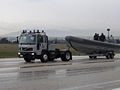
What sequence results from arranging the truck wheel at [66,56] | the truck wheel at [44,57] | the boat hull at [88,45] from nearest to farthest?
the truck wheel at [44,57] < the truck wheel at [66,56] < the boat hull at [88,45]

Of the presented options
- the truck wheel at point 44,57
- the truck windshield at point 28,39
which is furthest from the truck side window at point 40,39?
the truck wheel at point 44,57

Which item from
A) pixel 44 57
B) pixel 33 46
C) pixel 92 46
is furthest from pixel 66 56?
pixel 92 46

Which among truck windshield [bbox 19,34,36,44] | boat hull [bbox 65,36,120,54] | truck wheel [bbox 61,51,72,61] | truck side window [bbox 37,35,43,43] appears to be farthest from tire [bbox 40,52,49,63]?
boat hull [bbox 65,36,120,54]

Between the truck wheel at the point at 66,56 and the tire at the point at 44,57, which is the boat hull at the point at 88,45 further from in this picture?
the tire at the point at 44,57

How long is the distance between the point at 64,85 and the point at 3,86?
7.69 feet

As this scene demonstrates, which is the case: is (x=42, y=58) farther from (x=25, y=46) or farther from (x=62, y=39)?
(x=62, y=39)

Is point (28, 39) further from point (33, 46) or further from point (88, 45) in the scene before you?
point (88, 45)

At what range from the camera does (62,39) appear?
118 ft

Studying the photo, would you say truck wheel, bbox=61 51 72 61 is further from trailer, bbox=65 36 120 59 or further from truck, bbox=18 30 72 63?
trailer, bbox=65 36 120 59

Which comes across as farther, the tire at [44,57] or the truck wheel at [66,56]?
the truck wheel at [66,56]

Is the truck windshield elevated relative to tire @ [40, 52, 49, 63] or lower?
elevated

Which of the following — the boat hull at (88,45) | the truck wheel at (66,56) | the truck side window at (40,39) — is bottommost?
the truck wheel at (66,56)

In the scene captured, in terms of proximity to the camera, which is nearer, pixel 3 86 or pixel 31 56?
pixel 3 86

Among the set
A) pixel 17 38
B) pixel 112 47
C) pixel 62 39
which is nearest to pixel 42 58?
pixel 17 38
